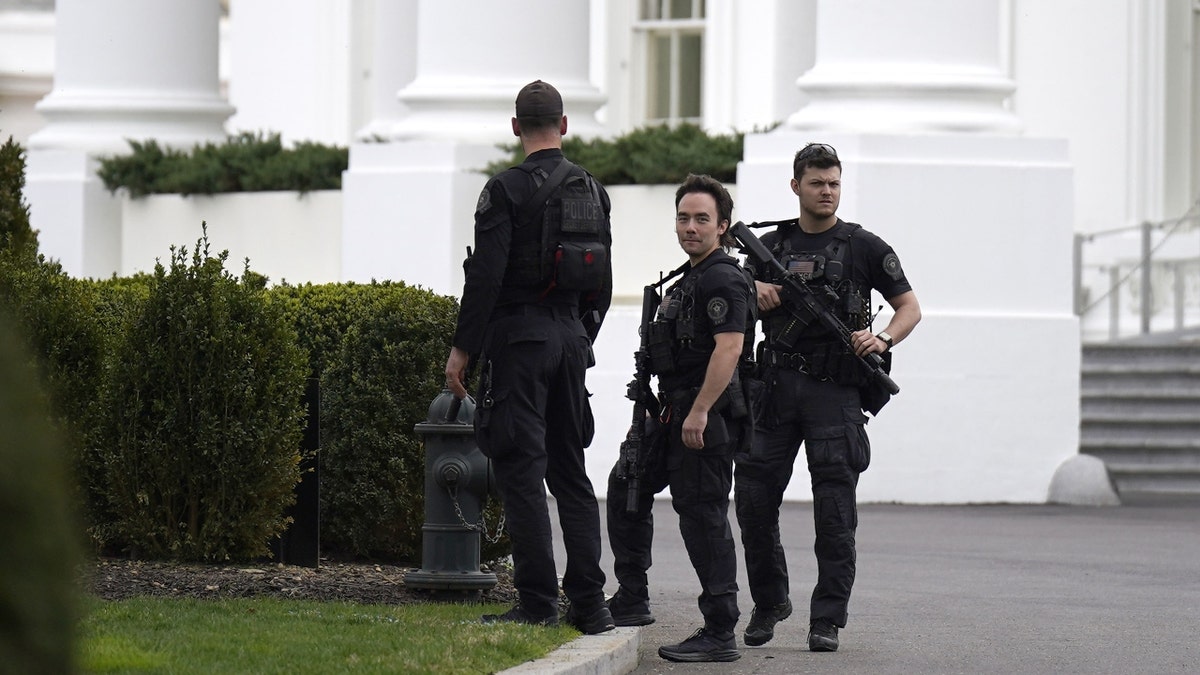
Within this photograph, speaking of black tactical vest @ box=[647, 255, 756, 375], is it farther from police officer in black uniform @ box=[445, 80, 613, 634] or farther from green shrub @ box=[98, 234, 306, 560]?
green shrub @ box=[98, 234, 306, 560]

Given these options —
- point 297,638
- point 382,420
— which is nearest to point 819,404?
point 297,638

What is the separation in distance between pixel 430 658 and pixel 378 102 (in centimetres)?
1373

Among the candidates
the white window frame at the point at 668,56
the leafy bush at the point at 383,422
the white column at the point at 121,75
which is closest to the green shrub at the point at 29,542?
the leafy bush at the point at 383,422

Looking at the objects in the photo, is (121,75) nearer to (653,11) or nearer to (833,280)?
(653,11)

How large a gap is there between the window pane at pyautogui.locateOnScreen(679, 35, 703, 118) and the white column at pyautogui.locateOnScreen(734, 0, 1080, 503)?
790 cm

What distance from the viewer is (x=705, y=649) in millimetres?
6668

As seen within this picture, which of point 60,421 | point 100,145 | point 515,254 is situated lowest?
point 60,421

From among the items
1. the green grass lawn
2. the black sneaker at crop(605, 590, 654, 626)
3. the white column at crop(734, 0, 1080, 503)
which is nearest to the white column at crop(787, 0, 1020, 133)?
the white column at crop(734, 0, 1080, 503)

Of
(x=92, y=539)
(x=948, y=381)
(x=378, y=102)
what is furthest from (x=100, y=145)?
(x=92, y=539)

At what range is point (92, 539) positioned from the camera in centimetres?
815

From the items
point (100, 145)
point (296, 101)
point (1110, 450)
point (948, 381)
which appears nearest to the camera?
point (948, 381)

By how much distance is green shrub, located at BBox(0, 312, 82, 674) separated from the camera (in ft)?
6.32

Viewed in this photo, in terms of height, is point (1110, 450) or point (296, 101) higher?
point (296, 101)

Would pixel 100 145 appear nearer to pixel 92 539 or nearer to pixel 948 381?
pixel 948 381
